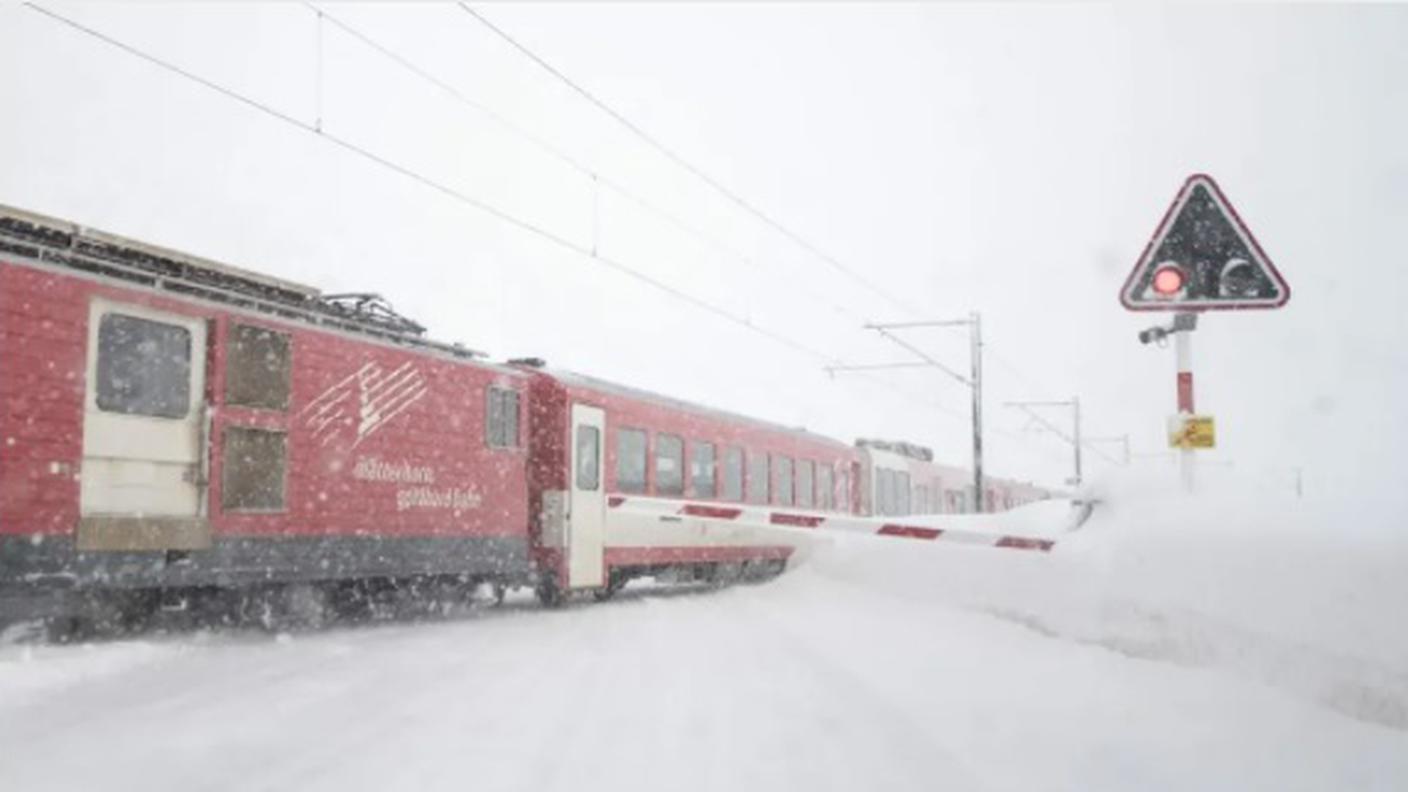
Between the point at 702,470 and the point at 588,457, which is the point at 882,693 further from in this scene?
the point at 702,470

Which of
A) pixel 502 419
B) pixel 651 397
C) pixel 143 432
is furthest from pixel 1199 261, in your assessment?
pixel 651 397

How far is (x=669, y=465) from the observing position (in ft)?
53.6

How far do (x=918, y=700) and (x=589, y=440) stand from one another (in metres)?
9.02

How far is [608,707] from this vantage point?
18.9ft

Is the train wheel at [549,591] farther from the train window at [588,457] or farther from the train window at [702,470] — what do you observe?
the train window at [702,470]

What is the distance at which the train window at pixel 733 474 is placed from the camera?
1784 cm

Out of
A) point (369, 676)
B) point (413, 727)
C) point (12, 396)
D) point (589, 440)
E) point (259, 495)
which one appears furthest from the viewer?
point (589, 440)

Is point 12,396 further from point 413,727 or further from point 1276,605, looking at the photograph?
point 1276,605

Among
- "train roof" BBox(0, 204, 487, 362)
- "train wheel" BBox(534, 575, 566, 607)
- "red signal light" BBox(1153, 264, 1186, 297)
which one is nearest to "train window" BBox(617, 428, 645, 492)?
"train wheel" BBox(534, 575, 566, 607)

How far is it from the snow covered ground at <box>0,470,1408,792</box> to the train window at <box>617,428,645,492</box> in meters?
5.75

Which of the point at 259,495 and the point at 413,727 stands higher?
the point at 259,495

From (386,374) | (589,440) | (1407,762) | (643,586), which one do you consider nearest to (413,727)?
(1407,762)

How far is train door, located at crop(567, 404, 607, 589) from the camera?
549 inches

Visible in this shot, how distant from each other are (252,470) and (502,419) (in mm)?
4052
